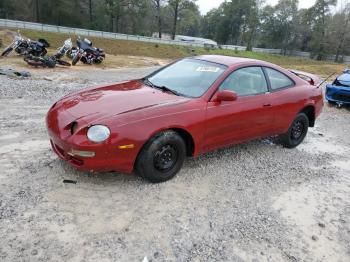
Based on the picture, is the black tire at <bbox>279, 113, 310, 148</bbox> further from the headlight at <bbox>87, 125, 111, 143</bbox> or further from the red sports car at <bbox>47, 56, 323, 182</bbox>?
the headlight at <bbox>87, 125, 111, 143</bbox>

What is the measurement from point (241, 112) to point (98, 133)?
215 centimetres

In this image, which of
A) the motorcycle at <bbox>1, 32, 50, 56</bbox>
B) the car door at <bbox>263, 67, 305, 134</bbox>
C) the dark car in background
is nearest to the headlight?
the car door at <bbox>263, 67, 305, 134</bbox>

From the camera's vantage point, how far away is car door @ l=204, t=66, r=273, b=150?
455cm

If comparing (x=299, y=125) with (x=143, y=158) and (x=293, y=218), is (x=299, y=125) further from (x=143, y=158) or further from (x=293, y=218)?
(x=143, y=158)

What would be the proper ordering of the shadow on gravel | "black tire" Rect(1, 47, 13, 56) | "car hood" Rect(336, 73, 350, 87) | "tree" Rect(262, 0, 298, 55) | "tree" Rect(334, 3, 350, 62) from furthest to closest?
"tree" Rect(262, 0, 298, 55) → "tree" Rect(334, 3, 350, 62) → "black tire" Rect(1, 47, 13, 56) → "car hood" Rect(336, 73, 350, 87) → the shadow on gravel

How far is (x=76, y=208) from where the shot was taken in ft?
11.7

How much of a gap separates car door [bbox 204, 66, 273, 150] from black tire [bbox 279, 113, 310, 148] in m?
0.70

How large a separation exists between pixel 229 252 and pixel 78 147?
1.91m

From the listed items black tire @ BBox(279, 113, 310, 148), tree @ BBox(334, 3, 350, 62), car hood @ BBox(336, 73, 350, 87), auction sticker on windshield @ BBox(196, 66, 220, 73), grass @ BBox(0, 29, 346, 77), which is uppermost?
tree @ BBox(334, 3, 350, 62)

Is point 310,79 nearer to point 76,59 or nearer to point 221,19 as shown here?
point 76,59

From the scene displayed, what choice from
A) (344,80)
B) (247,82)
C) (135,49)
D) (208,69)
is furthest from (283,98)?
(135,49)

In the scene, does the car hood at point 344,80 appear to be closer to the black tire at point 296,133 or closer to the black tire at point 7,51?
the black tire at point 296,133

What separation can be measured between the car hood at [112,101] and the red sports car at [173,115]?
0.01 meters

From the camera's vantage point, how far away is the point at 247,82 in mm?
5066
